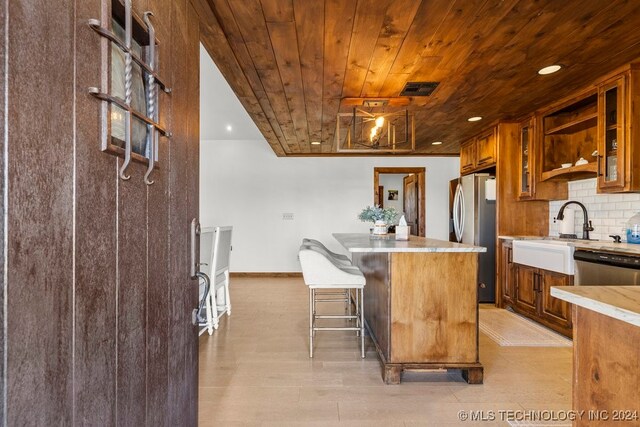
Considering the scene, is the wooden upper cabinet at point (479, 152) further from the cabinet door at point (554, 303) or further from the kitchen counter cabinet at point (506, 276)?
the cabinet door at point (554, 303)

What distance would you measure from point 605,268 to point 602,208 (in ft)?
3.51

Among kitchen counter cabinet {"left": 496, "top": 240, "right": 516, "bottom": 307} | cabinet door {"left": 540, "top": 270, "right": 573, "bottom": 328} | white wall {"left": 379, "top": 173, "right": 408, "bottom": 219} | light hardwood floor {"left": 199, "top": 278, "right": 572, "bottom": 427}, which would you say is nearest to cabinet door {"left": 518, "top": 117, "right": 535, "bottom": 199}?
kitchen counter cabinet {"left": 496, "top": 240, "right": 516, "bottom": 307}

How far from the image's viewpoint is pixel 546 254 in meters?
3.31

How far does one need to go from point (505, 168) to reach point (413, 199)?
8.75 ft

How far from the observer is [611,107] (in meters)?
2.86

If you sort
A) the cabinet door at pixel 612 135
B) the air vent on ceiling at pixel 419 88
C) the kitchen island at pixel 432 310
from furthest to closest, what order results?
the air vent on ceiling at pixel 419 88 → the cabinet door at pixel 612 135 → the kitchen island at pixel 432 310

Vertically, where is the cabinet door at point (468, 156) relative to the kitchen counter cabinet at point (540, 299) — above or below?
above

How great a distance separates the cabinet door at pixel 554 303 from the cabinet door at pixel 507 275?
1.67 ft

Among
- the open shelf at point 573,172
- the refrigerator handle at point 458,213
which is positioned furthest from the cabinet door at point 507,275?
the open shelf at point 573,172

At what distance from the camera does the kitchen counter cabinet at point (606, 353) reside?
0.91 m

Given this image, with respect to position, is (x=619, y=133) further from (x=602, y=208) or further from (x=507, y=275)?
(x=507, y=275)

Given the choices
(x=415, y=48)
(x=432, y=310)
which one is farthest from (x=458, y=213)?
Answer: (x=415, y=48)

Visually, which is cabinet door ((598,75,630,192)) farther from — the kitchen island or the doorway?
the doorway

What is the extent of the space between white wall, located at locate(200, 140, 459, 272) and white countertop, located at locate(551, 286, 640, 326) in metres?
5.22
